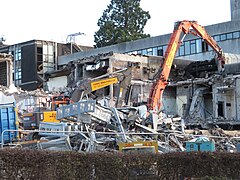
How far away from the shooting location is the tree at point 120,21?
80625 millimetres

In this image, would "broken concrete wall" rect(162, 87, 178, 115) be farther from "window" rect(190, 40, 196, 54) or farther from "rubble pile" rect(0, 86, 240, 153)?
"rubble pile" rect(0, 86, 240, 153)

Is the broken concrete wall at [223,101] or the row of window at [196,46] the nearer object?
the broken concrete wall at [223,101]

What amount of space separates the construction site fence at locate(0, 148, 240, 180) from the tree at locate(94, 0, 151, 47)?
68123mm

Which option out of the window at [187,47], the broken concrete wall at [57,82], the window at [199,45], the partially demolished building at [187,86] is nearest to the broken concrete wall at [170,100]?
the partially demolished building at [187,86]

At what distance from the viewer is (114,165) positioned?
12461mm

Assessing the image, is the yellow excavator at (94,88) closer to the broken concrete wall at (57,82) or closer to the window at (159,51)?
the broken concrete wall at (57,82)

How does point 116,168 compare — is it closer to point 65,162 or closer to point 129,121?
point 65,162

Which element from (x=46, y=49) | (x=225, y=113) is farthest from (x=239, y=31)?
(x=46, y=49)

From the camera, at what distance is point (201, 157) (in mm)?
12695

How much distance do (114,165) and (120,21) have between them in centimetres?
7150

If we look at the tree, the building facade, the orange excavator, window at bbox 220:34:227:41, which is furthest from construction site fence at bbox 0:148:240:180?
the tree

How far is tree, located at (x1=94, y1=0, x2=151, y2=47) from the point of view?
80625 mm

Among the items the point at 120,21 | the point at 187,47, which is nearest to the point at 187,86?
the point at 187,47

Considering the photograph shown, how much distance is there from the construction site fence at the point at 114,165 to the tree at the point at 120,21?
68.1 metres
